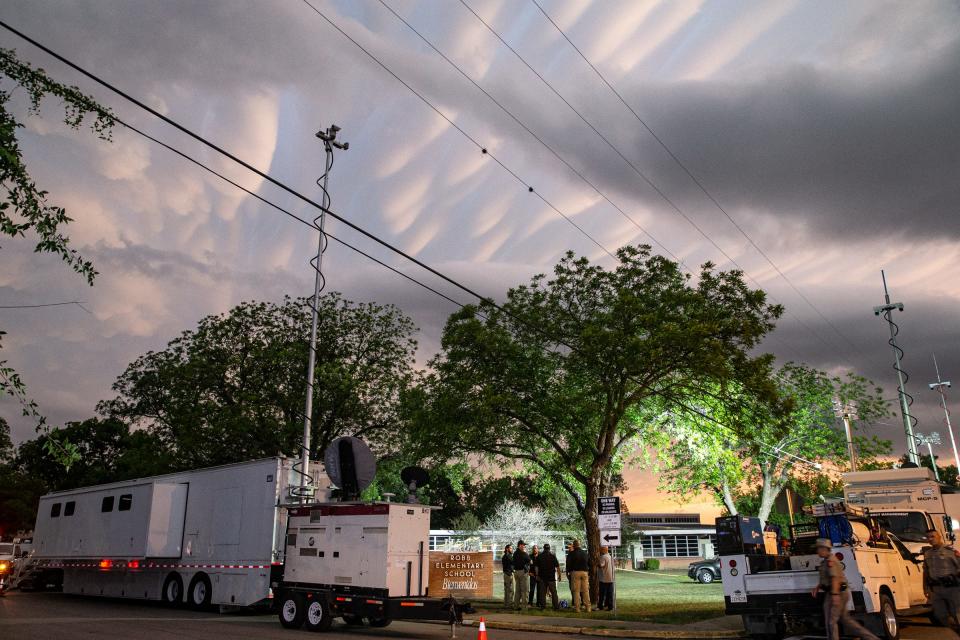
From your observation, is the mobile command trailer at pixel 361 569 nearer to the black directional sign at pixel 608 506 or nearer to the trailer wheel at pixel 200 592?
the trailer wheel at pixel 200 592

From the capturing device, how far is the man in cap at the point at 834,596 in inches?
428

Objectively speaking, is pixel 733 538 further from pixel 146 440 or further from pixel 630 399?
pixel 146 440

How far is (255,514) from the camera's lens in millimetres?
18453

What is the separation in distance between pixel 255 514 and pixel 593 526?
10618mm

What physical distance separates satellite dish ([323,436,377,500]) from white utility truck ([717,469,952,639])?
26.1ft

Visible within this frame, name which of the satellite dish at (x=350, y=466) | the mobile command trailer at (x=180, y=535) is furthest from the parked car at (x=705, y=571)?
the satellite dish at (x=350, y=466)

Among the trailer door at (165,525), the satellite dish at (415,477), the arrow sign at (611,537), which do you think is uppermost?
the satellite dish at (415,477)

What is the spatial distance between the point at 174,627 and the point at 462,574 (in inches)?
398

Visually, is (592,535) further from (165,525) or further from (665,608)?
(165,525)

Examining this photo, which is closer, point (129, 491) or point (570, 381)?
point (129, 491)

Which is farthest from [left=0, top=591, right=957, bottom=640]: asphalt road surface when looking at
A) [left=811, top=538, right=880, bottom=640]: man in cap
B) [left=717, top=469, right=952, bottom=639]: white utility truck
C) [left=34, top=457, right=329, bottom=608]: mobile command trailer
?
[left=811, top=538, right=880, bottom=640]: man in cap

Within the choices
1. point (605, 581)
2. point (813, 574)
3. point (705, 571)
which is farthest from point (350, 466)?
point (705, 571)

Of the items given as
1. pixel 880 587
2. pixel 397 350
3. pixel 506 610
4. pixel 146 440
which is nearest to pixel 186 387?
pixel 146 440

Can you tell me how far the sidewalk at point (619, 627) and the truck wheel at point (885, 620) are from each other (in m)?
2.99
